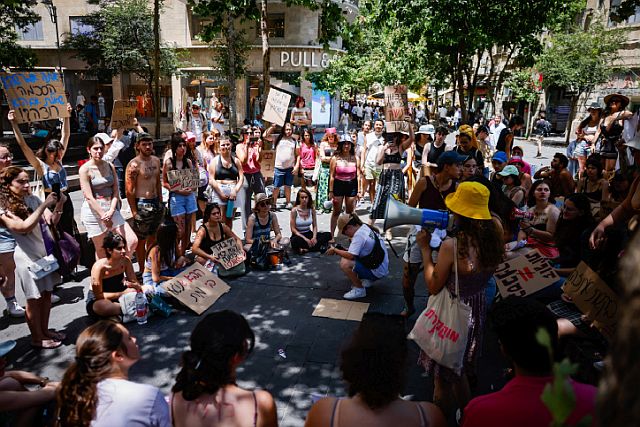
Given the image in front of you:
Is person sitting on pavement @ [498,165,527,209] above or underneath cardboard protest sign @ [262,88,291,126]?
underneath

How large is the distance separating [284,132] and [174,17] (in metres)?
23.2

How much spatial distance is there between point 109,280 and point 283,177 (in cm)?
540

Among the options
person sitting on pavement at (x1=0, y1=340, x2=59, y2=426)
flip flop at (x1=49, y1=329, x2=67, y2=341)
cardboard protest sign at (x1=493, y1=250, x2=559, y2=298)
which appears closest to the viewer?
person sitting on pavement at (x1=0, y1=340, x2=59, y2=426)

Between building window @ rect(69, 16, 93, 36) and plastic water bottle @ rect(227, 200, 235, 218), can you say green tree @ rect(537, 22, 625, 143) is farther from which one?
building window @ rect(69, 16, 93, 36)

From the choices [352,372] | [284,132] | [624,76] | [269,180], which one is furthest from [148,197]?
[624,76]

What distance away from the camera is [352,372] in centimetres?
204

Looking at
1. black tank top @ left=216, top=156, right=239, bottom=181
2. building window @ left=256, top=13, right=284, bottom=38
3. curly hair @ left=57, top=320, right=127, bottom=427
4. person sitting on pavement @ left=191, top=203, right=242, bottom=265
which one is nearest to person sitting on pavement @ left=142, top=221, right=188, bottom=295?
person sitting on pavement @ left=191, top=203, right=242, bottom=265

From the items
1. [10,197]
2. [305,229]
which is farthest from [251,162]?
[10,197]

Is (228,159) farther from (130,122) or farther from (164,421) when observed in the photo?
(164,421)

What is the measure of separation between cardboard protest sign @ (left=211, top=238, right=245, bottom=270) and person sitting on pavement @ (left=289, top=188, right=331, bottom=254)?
1170 millimetres

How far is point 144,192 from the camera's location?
6.23 meters

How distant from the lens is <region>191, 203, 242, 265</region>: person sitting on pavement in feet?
20.8

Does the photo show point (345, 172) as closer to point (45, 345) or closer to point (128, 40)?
point (45, 345)

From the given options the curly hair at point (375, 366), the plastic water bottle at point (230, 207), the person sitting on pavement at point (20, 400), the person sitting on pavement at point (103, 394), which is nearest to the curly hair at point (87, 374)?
the person sitting on pavement at point (103, 394)
